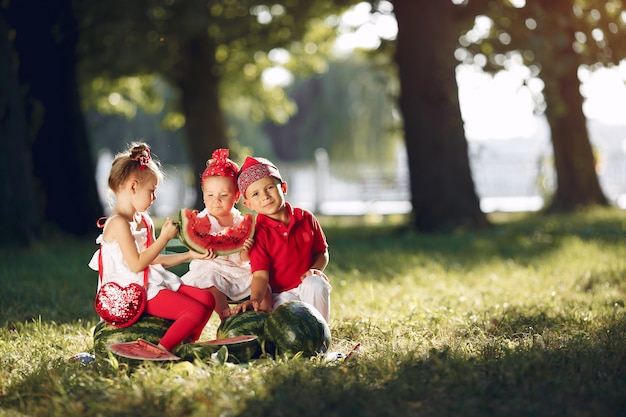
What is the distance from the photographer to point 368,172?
43656mm

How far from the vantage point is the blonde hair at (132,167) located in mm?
5477

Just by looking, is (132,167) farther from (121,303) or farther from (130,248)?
(121,303)

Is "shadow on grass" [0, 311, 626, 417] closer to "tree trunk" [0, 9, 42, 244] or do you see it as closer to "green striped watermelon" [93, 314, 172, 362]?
"green striped watermelon" [93, 314, 172, 362]

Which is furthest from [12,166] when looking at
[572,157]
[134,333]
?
[572,157]

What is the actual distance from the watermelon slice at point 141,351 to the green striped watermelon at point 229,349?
10 centimetres

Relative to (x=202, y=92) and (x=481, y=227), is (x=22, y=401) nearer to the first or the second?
(x=481, y=227)

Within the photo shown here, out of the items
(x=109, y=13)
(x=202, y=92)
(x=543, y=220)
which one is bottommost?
(x=543, y=220)

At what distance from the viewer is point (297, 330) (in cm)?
534

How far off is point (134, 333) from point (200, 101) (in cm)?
1833

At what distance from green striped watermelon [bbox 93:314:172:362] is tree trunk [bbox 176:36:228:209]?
17.4 m

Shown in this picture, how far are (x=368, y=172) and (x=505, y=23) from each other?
27592 millimetres

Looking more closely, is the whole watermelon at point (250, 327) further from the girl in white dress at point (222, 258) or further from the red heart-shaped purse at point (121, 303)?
the red heart-shaped purse at point (121, 303)

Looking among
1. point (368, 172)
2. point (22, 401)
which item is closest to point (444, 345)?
point (22, 401)

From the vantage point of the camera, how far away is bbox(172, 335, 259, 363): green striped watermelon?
17.4 feet
